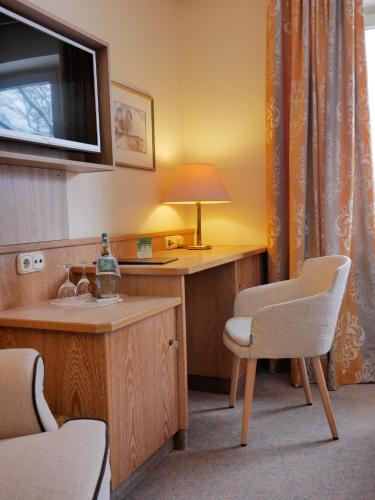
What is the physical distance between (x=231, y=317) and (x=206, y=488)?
100 cm

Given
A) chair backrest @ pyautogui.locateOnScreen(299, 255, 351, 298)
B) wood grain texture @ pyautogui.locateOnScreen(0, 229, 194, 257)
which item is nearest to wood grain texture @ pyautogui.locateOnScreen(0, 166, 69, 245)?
wood grain texture @ pyautogui.locateOnScreen(0, 229, 194, 257)

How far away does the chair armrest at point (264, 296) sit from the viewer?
2449mm

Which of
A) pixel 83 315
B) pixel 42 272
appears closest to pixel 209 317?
pixel 42 272

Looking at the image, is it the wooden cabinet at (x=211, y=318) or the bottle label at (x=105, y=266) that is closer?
the bottle label at (x=105, y=266)

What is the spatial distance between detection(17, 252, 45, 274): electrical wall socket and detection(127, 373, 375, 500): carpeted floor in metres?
0.89

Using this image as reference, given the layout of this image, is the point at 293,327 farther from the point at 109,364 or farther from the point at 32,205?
the point at 32,205

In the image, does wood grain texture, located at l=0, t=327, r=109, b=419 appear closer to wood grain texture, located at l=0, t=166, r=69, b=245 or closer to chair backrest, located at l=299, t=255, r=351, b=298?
wood grain texture, located at l=0, t=166, r=69, b=245

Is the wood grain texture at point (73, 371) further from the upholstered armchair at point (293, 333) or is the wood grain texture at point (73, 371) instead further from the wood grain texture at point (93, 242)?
the upholstered armchair at point (293, 333)

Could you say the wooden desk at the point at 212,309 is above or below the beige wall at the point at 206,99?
below

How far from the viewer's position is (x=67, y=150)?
203 cm

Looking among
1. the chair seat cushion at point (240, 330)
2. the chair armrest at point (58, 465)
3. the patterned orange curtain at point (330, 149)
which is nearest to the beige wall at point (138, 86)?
the patterned orange curtain at point (330, 149)

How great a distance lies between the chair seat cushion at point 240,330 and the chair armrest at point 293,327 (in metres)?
0.05

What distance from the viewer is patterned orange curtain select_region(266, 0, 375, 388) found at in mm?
2656

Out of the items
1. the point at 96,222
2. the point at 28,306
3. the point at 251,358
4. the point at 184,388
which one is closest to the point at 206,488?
the point at 184,388
